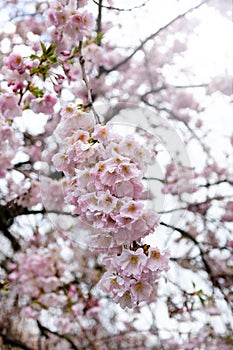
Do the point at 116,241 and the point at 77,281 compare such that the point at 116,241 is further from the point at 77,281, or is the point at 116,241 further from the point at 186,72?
the point at 186,72

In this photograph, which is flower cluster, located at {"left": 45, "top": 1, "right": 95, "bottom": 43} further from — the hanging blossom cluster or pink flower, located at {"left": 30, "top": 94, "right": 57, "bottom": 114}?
the hanging blossom cluster

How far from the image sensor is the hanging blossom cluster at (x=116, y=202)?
1253mm

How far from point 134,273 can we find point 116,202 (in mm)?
234

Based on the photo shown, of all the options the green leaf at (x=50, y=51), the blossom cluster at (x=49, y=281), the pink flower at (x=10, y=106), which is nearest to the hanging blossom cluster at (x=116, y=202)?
the green leaf at (x=50, y=51)

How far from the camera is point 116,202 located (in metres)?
1.23

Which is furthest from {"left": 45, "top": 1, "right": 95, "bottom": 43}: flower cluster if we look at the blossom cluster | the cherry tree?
the blossom cluster

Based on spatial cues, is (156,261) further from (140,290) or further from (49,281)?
(49,281)

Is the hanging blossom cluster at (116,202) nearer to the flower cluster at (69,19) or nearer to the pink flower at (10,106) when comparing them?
the flower cluster at (69,19)

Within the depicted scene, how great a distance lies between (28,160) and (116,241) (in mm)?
3713

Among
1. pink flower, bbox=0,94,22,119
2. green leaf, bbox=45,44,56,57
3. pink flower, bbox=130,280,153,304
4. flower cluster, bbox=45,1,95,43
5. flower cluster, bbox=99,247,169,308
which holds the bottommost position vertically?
pink flower, bbox=130,280,153,304

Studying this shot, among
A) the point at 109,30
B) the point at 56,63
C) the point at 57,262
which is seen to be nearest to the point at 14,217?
the point at 57,262

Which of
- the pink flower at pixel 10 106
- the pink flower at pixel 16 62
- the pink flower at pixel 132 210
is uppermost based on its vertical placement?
the pink flower at pixel 16 62

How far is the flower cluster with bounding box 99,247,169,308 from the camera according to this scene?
1286mm

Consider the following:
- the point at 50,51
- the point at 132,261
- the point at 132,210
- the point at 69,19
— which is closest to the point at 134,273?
the point at 132,261
